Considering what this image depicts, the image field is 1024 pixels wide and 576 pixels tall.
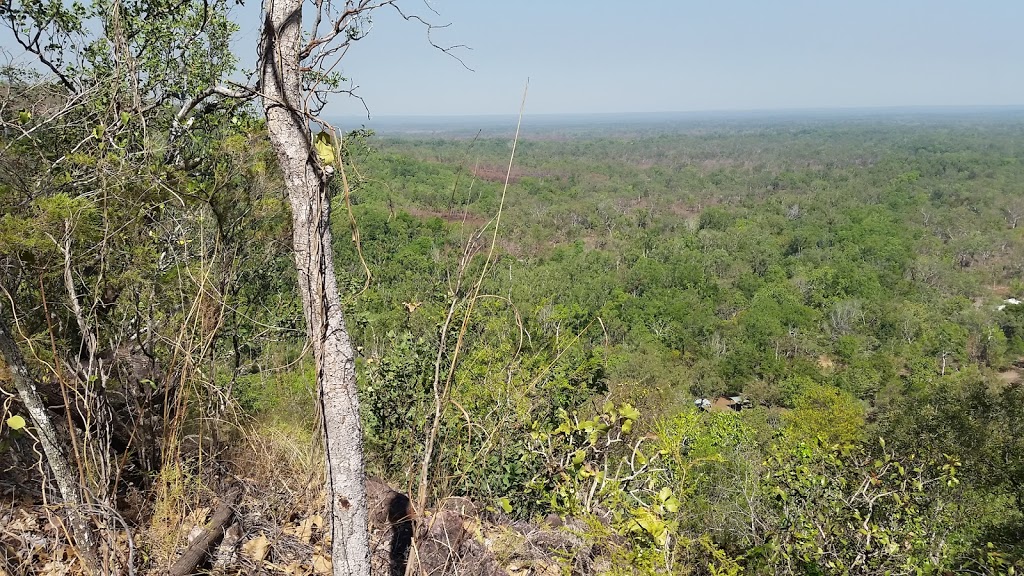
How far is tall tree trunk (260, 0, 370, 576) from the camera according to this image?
4.13ft

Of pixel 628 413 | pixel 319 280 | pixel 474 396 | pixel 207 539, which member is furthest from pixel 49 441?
pixel 474 396

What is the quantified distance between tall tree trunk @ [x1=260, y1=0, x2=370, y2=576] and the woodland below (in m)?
0.11

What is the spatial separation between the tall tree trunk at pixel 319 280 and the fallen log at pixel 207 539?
2.70ft

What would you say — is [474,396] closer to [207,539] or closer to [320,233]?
[207,539]

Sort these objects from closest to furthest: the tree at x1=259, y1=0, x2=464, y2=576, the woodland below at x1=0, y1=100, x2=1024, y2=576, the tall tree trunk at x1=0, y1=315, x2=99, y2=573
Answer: the tree at x1=259, y1=0, x2=464, y2=576
the tall tree trunk at x1=0, y1=315, x2=99, y2=573
the woodland below at x1=0, y1=100, x2=1024, y2=576

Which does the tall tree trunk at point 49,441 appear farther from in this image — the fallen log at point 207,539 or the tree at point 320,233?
the tree at point 320,233

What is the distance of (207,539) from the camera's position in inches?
82.4

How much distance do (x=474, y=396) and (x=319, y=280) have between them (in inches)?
146

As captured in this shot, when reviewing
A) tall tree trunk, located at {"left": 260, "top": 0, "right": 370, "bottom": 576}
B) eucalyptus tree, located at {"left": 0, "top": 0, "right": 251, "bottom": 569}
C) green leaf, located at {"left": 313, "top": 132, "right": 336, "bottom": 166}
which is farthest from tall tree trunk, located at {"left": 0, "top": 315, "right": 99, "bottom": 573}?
green leaf, located at {"left": 313, "top": 132, "right": 336, "bottom": 166}

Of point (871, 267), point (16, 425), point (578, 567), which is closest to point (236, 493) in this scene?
point (16, 425)

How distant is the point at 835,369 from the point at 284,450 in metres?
33.9

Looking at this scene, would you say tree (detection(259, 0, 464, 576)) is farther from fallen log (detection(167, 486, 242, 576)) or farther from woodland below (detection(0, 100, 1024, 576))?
fallen log (detection(167, 486, 242, 576))

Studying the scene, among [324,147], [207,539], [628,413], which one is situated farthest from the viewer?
[207,539]

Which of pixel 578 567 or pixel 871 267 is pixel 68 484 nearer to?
pixel 578 567
